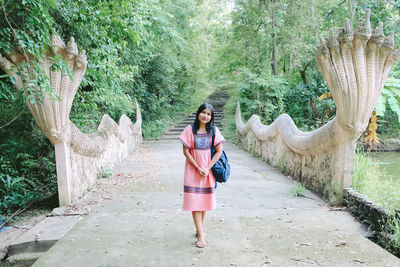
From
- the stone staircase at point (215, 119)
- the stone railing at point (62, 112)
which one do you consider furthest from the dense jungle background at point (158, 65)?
the stone staircase at point (215, 119)

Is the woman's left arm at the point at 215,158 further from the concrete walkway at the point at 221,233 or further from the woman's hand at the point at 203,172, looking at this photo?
the concrete walkway at the point at 221,233

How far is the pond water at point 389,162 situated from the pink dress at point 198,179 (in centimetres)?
470

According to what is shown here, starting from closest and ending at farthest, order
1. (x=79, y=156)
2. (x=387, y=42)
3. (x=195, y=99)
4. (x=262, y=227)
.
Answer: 1. (x=262, y=227)
2. (x=387, y=42)
3. (x=79, y=156)
4. (x=195, y=99)

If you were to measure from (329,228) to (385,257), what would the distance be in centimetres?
69

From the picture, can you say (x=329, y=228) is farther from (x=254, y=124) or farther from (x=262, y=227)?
(x=254, y=124)

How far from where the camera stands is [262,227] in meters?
3.16

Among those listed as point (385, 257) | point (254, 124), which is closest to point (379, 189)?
point (385, 257)

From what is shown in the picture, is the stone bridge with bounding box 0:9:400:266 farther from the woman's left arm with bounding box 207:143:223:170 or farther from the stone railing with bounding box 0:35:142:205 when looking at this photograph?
the woman's left arm with bounding box 207:143:223:170

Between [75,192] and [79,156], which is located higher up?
[79,156]

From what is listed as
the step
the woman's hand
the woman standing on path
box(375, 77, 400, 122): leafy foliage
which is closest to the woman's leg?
the woman standing on path

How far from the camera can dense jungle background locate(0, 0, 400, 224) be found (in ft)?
13.9

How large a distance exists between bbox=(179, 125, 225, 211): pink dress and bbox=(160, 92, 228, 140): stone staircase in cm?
1013

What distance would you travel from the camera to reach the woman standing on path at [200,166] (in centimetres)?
281

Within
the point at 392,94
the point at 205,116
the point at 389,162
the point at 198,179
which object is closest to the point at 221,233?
the point at 198,179
